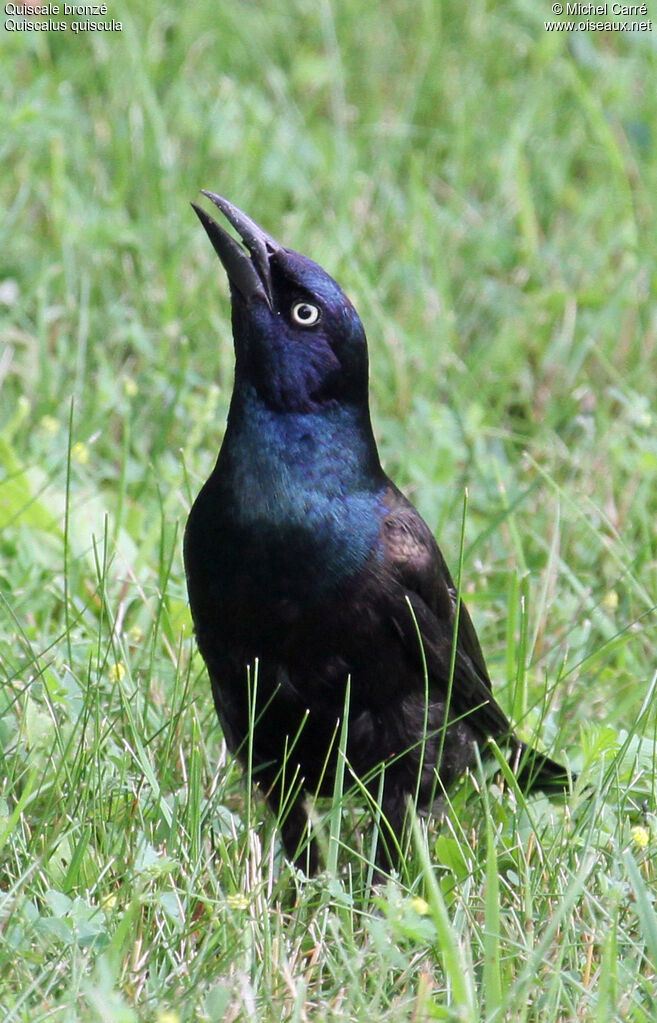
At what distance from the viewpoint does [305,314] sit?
2.97m

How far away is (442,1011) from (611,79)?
5.00 m

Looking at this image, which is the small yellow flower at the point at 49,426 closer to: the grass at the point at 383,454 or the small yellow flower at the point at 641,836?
the grass at the point at 383,454

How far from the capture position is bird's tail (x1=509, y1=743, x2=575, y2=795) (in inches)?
128

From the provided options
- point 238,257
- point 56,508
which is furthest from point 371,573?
point 56,508

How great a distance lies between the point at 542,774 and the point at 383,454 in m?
1.50

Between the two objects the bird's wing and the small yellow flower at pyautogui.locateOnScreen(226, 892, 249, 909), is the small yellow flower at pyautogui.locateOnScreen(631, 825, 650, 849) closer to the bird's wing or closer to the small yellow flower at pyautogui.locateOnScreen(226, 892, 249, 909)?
the bird's wing

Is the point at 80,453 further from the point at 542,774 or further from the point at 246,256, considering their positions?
the point at 542,774

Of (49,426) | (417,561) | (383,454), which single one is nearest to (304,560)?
(417,561)

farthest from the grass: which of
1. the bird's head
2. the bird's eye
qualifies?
the bird's eye

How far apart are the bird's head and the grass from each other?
0.52 m

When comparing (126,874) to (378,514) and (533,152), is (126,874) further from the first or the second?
(533,152)

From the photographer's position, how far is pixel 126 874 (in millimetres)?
2613

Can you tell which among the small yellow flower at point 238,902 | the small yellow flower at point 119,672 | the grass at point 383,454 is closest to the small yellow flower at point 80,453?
the grass at point 383,454

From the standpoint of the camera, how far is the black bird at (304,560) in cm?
289
